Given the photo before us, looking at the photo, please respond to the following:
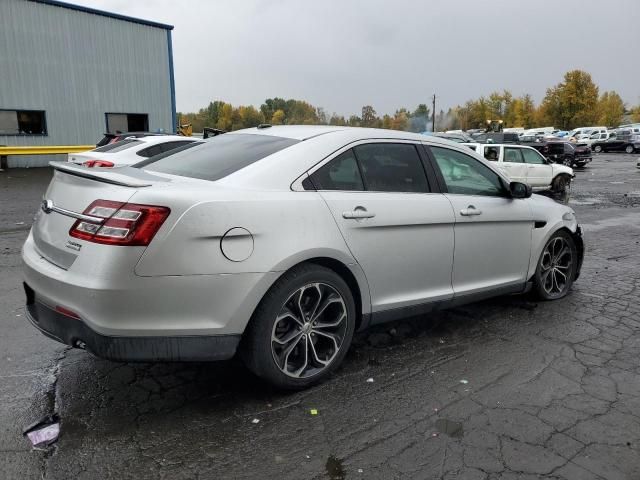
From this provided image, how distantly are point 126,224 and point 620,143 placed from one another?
163 feet

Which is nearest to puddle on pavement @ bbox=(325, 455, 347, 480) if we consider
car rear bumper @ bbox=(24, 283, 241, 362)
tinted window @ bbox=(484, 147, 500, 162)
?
car rear bumper @ bbox=(24, 283, 241, 362)

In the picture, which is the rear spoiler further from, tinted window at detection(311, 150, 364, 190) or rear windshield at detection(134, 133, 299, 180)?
tinted window at detection(311, 150, 364, 190)

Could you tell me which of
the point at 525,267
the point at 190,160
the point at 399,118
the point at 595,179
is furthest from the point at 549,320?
the point at 399,118

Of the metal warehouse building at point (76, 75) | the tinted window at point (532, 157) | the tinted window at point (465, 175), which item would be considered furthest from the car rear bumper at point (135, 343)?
the metal warehouse building at point (76, 75)

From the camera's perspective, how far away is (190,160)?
146 inches

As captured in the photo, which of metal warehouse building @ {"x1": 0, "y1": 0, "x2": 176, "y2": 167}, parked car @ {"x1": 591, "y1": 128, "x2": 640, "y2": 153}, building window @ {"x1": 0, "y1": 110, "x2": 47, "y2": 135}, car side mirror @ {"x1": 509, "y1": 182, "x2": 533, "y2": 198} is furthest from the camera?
parked car @ {"x1": 591, "y1": 128, "x2": 640, "y2": 153}

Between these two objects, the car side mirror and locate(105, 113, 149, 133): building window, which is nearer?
the car side mirror

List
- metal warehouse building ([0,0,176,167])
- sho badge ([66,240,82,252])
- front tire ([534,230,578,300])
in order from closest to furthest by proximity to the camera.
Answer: sho badge ([66,240,82,252]) → front tire ([534,230,578,300]) → metal warehouse building ([0,0,176,167])

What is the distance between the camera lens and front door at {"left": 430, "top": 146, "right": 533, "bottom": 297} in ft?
13.5

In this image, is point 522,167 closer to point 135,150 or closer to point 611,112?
point 135,150

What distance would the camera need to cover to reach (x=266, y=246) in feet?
9.80

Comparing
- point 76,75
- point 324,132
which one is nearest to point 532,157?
point 324,132

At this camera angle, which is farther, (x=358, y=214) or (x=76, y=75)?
(x=76, y=75)

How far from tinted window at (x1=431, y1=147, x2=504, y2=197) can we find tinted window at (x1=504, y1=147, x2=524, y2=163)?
48.0ft
